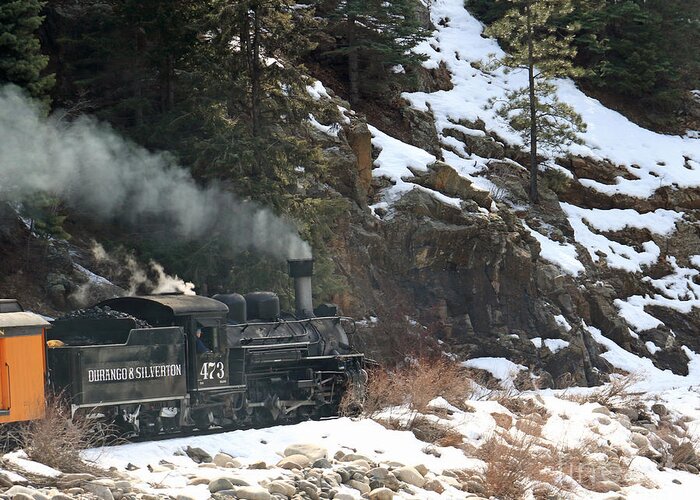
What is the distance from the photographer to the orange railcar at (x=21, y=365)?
13664 millimetres

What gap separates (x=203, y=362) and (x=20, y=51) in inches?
406

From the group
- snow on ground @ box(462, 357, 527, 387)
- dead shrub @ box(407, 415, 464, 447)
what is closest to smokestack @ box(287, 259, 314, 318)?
dead shrub @ box(407, 415, 464, 447)

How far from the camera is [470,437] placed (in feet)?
60.5

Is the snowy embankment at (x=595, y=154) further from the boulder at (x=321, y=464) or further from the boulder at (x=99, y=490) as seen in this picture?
the boulder at (x=99, y=490)

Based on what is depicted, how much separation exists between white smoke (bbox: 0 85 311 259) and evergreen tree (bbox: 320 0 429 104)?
14.1m

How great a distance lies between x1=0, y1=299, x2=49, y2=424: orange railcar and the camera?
44.8 feet

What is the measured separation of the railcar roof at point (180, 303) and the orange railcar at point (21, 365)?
8.93 feet

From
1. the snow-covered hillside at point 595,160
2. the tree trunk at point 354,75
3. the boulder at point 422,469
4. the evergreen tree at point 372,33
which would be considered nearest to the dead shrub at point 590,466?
the boulder at point 422,469

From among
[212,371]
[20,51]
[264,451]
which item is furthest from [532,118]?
[264,451]

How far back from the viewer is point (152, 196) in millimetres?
25703

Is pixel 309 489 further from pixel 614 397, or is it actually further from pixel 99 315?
pixel 614 397

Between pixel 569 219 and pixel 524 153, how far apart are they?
3523 millimetres

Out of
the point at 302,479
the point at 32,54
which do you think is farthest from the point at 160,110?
the point at 302,479

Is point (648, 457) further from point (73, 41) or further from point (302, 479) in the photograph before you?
point (73, 41)
